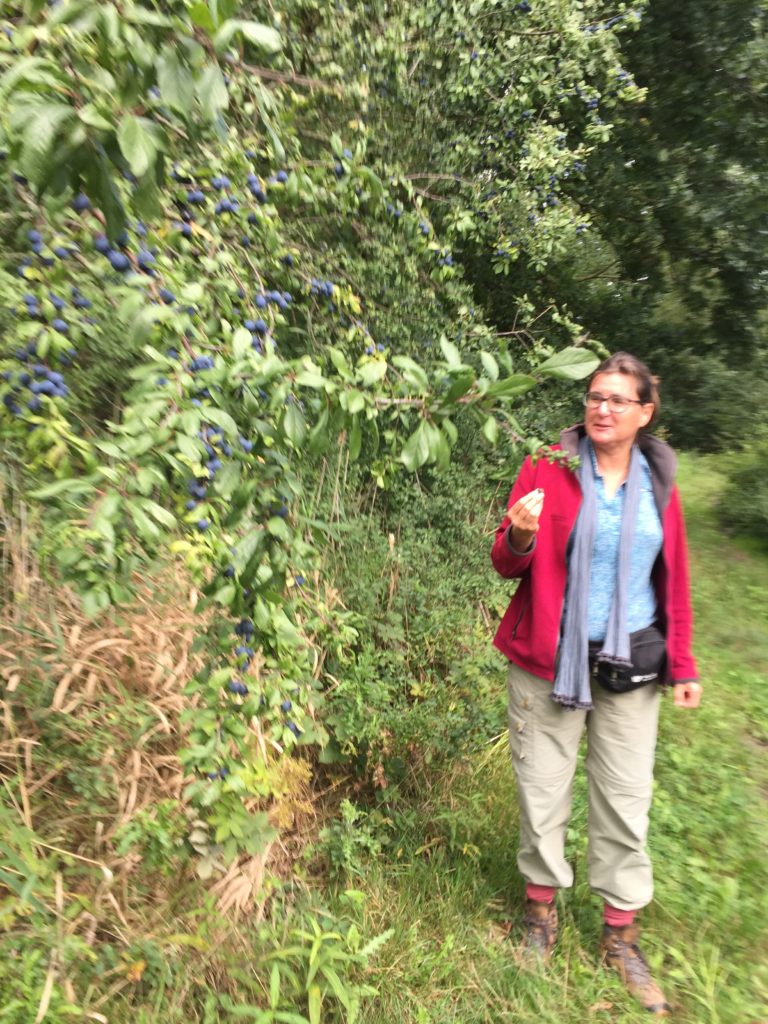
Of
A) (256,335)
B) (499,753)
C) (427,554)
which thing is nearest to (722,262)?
(427,554)

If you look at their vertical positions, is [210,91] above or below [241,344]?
above

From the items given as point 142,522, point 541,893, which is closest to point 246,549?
point 142,522

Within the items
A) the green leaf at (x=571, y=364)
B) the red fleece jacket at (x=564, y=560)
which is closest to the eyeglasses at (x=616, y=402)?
the red fleece jacket at (x=564, y=560)

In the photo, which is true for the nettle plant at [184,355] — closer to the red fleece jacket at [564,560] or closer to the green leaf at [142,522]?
the green leaf at [142,522]

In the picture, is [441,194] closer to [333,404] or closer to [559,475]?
[559,475]

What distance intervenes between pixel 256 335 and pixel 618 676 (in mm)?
1407

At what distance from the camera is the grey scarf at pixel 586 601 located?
1817mm

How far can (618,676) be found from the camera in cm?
187

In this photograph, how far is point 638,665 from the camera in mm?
1862

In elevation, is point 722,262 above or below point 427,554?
above

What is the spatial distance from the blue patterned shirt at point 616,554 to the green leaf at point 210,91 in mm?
1461

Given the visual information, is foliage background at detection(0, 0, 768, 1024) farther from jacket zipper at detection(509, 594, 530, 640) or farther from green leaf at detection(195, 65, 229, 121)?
jacket zipper at detection(509, 594, 530, 640)

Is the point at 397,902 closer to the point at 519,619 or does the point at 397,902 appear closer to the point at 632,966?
the point at 632,966

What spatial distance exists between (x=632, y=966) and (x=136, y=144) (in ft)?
8.49
